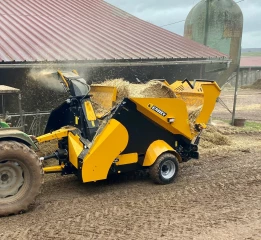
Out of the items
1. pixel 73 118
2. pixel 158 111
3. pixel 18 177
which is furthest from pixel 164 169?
pixel 18 177

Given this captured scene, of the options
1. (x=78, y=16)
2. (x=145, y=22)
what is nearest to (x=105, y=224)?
(x=78, y=16)

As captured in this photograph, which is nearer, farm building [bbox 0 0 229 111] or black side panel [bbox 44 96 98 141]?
black side panel [bbox 44 96 98 141]

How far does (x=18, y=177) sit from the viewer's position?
474 cm

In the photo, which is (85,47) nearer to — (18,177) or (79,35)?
(79,35)

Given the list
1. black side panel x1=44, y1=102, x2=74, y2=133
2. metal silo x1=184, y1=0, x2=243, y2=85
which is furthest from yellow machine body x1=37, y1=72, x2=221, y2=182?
metal silo x1=184, y1=0, x2=243, y2=85

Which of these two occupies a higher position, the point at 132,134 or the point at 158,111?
the point at 158,111

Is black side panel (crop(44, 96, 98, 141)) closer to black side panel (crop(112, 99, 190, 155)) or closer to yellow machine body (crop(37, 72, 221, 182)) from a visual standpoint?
yellow machine body (crop(37, 72, 221, 182))

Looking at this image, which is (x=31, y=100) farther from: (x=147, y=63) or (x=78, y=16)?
(x=78, y=16)

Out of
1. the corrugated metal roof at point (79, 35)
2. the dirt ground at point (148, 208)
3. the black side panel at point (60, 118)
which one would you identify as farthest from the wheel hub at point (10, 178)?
the corrugated metal roof at point (79, 35)

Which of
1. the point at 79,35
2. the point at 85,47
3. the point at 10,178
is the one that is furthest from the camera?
the point at 79,35

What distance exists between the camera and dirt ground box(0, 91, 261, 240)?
4.21 m

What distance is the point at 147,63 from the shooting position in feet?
30.9

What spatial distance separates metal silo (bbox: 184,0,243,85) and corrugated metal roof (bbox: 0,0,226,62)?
2059mm

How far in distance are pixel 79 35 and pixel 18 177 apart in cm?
616
